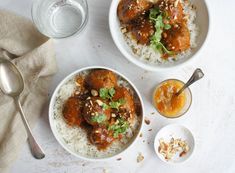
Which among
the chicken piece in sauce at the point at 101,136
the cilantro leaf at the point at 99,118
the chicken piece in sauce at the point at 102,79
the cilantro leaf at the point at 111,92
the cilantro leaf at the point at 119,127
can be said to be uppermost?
the chicken piece in sauce at the point at 102,79

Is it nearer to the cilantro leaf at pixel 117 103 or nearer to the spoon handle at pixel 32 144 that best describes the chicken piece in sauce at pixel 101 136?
the cilantro leaf at pixel 117 103

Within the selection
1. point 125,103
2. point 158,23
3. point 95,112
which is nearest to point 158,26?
point 158,23

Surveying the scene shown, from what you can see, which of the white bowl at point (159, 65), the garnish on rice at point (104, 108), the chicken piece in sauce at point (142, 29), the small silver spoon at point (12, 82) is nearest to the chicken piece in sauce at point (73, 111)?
the garnish on rice at point (104, 108)

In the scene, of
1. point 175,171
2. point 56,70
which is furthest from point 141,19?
point 175,171

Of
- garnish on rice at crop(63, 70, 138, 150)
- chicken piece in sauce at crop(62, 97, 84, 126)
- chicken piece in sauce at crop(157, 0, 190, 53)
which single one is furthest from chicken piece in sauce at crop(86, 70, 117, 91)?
chicken piece in sauce at crop(157, 0, 190, 53)

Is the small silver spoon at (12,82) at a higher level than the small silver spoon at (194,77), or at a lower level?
lower
